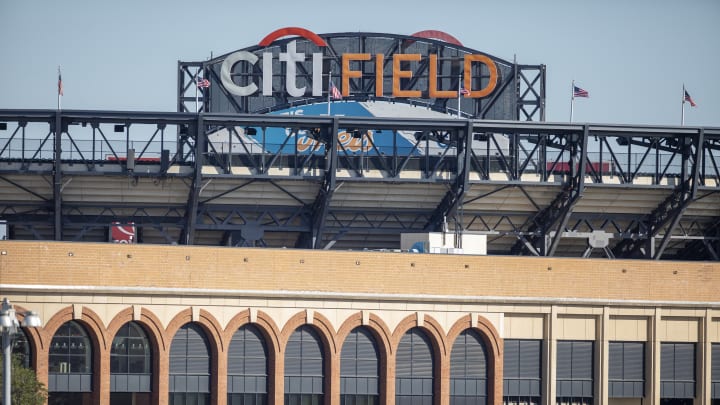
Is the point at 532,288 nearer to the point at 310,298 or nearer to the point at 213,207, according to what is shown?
the point at 310,298

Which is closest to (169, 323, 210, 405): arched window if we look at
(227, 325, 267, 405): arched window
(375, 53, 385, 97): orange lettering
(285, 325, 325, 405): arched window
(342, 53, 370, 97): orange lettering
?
(227, 325, 267, 405): arched window

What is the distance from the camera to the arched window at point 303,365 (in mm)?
69125

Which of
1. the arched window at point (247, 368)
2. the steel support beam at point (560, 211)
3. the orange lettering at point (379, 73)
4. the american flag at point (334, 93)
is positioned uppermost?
the orange lettering at point (379, 73)

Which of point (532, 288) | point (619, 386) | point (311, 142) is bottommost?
point (619, 386)

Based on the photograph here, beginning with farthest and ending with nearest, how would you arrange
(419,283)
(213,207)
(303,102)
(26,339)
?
1. (303,102)
2. (213,207)
3. (419,283)
4. (26,339)

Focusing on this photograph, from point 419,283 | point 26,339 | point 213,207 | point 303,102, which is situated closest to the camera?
point 26,339

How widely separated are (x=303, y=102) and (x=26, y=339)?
30041 millimetres

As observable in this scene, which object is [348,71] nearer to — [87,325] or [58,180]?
[58,180]

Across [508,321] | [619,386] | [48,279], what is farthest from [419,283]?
[48,279]

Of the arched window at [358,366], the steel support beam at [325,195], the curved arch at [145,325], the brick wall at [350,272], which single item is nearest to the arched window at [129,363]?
the curved arch at [145,325]

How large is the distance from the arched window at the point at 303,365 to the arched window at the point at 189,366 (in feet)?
12.0

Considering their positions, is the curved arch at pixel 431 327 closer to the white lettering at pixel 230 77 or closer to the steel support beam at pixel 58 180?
the steel support beam at pixel 58 180

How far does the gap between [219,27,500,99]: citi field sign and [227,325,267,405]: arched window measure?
71.8 ft

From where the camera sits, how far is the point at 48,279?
65.5 m
